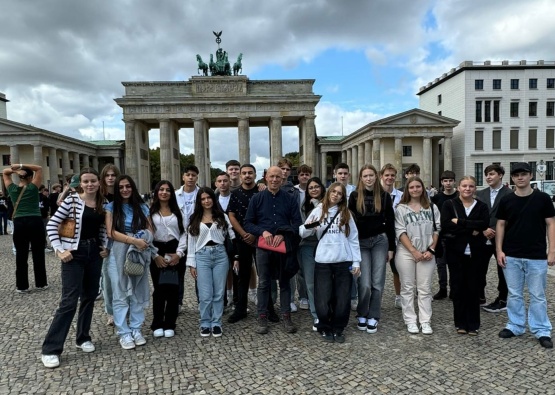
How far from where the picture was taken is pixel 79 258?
14.3ft

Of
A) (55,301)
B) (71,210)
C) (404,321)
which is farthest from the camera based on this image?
(55,301)

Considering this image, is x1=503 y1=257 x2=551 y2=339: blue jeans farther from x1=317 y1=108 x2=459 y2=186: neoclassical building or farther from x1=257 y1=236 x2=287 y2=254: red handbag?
x1=317 y1=108 x2=459 y2=186: neoclassical building

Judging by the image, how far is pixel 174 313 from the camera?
5086 millimetres

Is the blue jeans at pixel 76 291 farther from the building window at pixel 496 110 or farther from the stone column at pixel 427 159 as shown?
the building window at pixel 496 110

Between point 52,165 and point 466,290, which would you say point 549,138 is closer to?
point 466,290

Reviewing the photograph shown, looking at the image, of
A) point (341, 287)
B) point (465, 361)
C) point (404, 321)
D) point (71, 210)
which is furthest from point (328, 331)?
point (71, 210)

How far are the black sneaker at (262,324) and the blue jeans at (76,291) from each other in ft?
7.14

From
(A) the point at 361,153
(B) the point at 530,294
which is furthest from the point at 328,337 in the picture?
(A) the point at 361,153

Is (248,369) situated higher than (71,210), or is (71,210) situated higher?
(71,210)

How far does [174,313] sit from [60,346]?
53.8 inches

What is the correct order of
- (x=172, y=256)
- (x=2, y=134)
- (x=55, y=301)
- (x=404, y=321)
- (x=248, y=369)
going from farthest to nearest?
(x=2, y=134), (x=55, y=301), (x=404, y=321), (x=172, y=256), (x=248, y=369)

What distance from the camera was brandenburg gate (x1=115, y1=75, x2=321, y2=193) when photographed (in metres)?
44.9

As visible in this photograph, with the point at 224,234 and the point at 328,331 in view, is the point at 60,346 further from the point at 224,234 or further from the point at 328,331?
the point at 328,331

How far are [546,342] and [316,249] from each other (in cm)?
298
